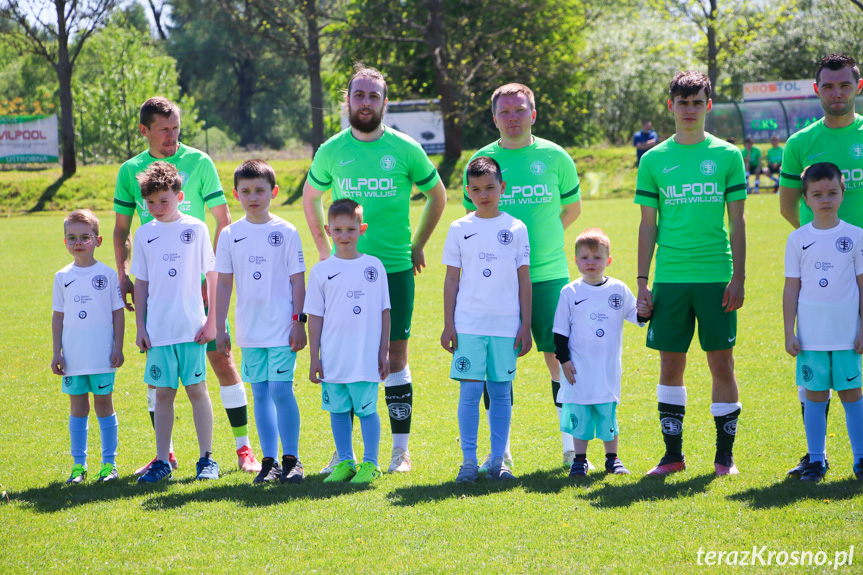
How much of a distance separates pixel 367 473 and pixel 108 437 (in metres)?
1.72

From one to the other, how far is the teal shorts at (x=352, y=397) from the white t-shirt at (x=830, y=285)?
99.0 inches

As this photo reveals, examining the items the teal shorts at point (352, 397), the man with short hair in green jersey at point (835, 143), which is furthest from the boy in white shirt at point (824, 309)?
the teal shorts at point (352, 397)

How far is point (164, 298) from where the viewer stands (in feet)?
17.1

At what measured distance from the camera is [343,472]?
5.05 meters

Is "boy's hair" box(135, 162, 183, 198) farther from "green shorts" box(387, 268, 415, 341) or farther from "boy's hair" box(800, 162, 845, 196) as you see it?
"boy's hair" box(800, 162, 845, 196)

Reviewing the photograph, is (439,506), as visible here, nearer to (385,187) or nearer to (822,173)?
(385,187)

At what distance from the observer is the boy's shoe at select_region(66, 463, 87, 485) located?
520 centimetres

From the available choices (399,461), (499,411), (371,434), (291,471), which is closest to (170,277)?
(291,471)

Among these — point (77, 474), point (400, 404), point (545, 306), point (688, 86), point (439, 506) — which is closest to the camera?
point (439, 506)

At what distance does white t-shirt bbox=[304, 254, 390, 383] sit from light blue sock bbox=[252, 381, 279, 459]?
415 millimetres

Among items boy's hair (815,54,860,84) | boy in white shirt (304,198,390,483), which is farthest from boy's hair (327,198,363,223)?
boy's hair (815,54,860,84)

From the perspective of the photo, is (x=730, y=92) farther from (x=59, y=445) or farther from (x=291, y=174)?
(x=59, y=445)

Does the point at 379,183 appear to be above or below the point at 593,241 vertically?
above

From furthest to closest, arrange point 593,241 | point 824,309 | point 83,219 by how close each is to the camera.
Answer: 1. point 83,219
2. point 593,241
3. point 824,309
